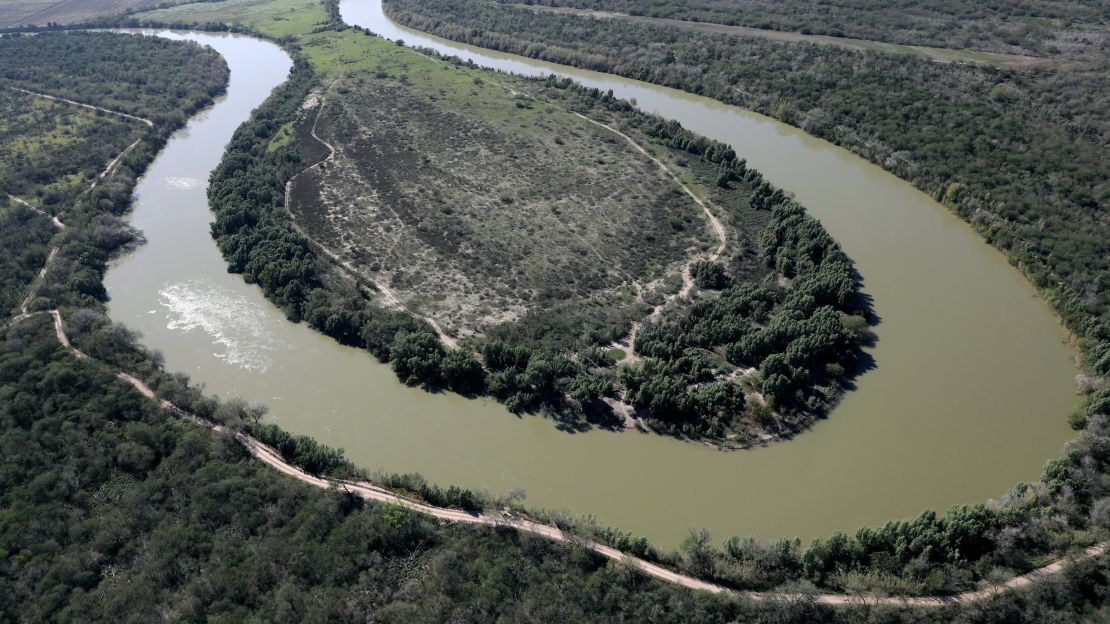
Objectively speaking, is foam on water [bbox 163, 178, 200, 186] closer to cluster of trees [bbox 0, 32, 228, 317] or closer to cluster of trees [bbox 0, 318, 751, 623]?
cluster of trees [bbox 0, 32, 228, 317]

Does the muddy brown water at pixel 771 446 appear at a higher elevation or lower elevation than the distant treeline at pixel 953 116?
lower

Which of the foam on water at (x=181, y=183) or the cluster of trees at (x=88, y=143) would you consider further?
the foam on water at (x=181, y=183)

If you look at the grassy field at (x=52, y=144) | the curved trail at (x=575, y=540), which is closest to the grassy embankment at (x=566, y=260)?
the curved trail at (x=575, y=540)

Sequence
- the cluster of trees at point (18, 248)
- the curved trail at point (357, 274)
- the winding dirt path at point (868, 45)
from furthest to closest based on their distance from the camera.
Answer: the winding dirt path at point (868, 45) < the cluster of trees at point (18, 248) < the curved trail at point (357, 274)

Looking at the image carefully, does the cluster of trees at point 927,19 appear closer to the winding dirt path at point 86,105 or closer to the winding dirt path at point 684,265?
the winding dirt path at point 684,265


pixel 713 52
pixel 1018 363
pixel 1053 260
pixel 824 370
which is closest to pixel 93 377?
pixel 824 370

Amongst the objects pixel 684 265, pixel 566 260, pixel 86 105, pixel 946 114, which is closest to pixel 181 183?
pixel 86 105

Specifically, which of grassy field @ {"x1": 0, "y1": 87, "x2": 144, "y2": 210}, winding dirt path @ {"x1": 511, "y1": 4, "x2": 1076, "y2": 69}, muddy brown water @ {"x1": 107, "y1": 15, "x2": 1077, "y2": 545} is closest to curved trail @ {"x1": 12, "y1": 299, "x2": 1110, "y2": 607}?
muddy brown water @ {"x1": 107, "y1": 15, "x2": 1077, "y2": 545}
